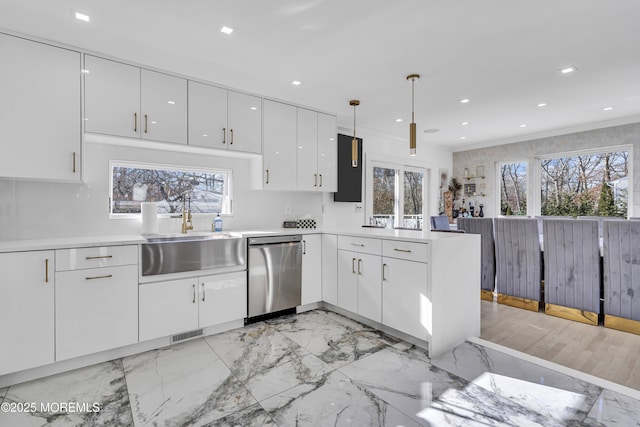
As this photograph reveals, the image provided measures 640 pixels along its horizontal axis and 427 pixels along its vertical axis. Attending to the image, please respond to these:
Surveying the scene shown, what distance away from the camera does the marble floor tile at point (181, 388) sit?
1.72m

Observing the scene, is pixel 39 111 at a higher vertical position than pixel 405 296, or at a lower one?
higher

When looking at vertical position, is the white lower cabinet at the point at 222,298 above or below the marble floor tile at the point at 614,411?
above

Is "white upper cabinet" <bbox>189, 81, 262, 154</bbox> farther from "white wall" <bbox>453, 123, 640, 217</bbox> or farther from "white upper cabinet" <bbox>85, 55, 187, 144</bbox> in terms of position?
"white wall" <bbox>453, 123, 640, 217</bbox>

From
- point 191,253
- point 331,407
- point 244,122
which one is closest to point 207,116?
point 244,122

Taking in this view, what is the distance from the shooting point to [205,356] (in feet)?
7.90

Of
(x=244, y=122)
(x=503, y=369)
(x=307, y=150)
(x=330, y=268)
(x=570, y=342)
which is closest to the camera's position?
(x=503, y=369)

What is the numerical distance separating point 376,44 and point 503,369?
258 cm

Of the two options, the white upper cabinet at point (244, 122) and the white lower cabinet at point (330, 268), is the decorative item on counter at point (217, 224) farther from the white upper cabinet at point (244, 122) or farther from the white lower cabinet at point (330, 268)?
the white lower cabinet at point (330, 268)

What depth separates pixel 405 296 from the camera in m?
2.55

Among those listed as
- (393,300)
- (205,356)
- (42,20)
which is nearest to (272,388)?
(205,356)

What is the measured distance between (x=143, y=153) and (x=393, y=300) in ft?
8.87

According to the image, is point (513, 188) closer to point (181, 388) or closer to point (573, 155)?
point (573, 155)

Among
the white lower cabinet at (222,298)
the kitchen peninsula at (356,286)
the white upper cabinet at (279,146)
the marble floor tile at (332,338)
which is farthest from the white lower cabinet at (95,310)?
the white upper cabinet at (279,146)

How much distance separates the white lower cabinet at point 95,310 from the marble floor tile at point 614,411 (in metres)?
2.99
